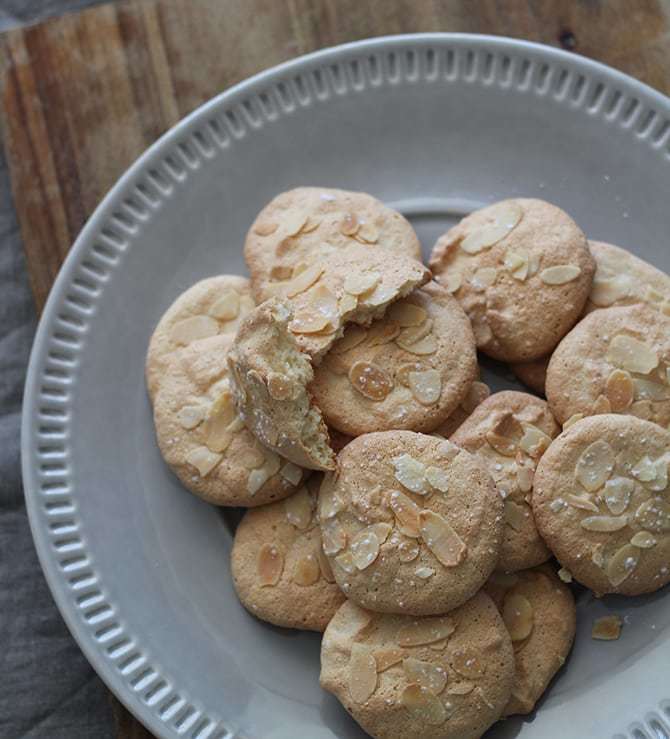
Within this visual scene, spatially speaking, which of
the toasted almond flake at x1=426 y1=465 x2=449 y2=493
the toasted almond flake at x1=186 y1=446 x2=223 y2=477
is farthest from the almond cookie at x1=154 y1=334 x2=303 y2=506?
the toasted almond flake at x1=426 y1=465 x2=449 y2=493

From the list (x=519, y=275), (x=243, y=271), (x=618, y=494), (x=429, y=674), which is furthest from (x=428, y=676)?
(x=243, y=271)

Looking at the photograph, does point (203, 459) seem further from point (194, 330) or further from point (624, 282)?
point (624, 282)

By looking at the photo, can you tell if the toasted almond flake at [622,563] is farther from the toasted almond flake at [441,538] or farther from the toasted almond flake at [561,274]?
the toasted almond flake at [561,274]

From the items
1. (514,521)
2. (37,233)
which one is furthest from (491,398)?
(37,233)

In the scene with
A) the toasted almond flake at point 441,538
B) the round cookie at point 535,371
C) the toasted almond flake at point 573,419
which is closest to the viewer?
the toasted almond flake at point 441,538

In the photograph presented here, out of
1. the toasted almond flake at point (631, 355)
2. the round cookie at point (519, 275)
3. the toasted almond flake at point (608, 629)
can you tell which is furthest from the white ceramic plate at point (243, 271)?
the toasted almond flake at point (631, 355)

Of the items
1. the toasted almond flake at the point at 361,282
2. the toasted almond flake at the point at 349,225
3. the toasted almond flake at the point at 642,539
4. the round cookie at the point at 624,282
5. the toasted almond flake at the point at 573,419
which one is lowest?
the toasted almond flake at the point at 642,539

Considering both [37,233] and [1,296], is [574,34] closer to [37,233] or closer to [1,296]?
[37,233]
